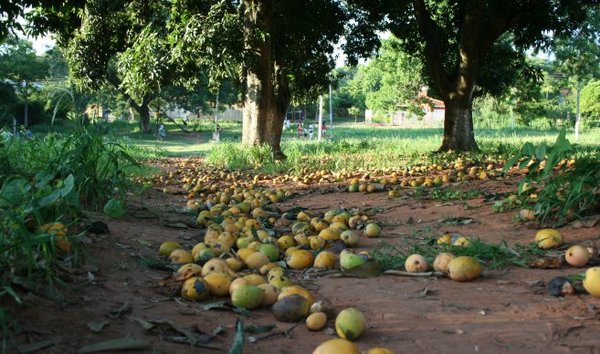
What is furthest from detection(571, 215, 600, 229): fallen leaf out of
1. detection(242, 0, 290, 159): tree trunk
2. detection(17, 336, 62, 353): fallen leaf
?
detection(242, 0, 290, 159): tree trunk

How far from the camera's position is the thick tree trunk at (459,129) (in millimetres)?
11805

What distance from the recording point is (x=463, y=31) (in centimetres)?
1121

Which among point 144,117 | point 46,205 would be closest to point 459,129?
point 46,205

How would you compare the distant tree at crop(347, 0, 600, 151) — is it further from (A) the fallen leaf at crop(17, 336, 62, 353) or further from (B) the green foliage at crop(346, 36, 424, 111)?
(B) the green foliage at crop(346, 36, 424, 111)

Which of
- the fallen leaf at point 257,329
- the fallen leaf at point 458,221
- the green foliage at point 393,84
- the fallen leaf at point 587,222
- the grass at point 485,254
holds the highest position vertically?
the green foliage at point 393,84

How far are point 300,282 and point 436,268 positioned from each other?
77 cm

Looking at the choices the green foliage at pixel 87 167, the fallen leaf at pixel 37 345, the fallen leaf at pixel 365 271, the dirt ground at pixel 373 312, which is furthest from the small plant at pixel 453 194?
the fallen leaf at pixel 37 345

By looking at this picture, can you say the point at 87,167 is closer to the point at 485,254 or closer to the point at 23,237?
the point at 23,237

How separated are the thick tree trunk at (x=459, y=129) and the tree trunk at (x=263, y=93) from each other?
3.64m

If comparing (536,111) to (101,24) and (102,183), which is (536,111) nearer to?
(101,24)

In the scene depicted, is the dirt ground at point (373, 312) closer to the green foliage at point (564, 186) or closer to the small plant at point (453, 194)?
the green foliage at point (564, 186)

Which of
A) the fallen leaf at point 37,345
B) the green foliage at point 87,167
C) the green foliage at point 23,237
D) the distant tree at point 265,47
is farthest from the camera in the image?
the distant tree at point 265,47

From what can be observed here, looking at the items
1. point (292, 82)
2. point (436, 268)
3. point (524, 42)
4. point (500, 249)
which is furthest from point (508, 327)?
point (292, 82)

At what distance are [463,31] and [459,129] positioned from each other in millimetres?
2085
